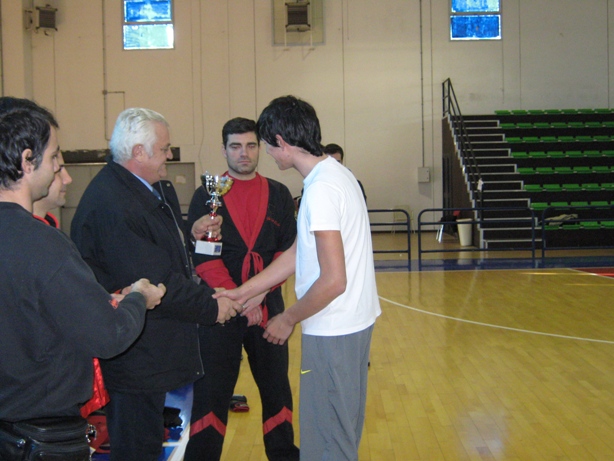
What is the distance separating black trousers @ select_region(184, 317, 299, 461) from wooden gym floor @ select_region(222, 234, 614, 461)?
52 cm

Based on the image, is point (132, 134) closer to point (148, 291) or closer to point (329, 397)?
point (148, 291)

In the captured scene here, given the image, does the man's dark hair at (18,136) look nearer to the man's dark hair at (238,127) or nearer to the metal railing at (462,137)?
the man's dark hair at (238,127)

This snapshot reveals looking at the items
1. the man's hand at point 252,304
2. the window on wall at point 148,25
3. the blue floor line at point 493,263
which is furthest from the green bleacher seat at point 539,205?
the man's hand at point 252,304

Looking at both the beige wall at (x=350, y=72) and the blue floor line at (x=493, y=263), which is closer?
the blue floor line at (x=493, y=263)

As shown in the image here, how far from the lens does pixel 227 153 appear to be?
3275mm

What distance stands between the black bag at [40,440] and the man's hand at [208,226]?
1414 mm

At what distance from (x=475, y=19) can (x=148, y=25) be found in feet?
30.0

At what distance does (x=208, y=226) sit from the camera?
2988mm

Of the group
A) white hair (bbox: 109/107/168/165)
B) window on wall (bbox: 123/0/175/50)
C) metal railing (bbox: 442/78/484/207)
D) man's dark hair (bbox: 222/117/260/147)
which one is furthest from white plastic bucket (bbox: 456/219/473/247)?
white hair (bbox: 109/107/168/165)

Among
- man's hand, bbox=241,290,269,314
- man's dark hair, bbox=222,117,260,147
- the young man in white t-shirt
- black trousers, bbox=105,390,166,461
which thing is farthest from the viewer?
man's dark hair, bbox=222,117,260,147

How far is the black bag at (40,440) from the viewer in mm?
1575

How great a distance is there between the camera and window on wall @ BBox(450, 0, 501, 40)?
1789cm

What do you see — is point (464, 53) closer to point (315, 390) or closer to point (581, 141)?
point (581, 141)

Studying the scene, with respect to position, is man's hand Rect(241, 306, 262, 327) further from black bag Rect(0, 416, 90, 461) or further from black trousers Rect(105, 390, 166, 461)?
black bag Rect(0, 416, 90, 461)
